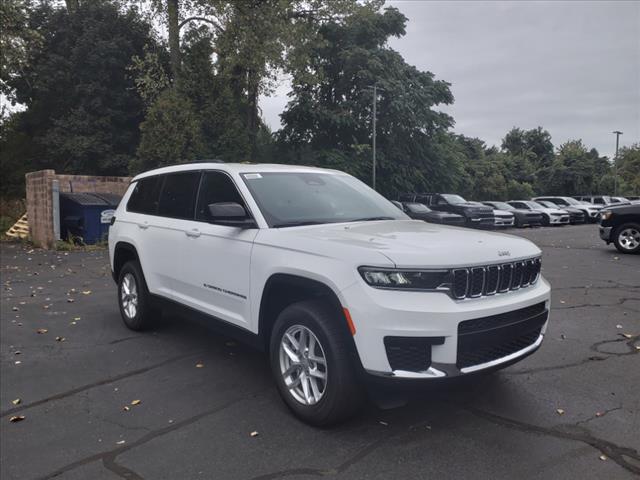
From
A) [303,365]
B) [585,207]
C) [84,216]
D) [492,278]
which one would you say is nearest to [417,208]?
[84,216]

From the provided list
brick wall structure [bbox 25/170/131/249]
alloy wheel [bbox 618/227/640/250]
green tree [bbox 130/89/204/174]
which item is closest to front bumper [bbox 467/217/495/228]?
alloy wheel [bbox 618/227/640/250]

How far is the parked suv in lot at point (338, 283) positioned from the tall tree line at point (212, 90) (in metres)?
14.1

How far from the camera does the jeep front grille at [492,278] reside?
3162mm

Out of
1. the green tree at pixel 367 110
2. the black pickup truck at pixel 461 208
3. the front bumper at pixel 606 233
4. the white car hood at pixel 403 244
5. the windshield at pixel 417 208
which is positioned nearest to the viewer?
the white car hood at pixel 403 244

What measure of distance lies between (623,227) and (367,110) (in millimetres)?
20519

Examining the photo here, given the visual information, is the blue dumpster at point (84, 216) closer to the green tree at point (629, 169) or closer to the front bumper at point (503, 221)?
the front bumper at point (503, 221)

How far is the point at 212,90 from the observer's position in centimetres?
2328

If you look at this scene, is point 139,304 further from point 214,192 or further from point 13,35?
point 13,35

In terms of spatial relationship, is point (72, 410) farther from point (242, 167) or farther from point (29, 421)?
point (242, 167)

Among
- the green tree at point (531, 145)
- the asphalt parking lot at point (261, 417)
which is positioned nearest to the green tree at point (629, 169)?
the green tree at point (531, 145)

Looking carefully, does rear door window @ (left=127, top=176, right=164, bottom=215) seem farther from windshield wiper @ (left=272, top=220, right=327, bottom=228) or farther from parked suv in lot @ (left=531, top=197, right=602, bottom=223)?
parked suv in lot @ (left=531, top=197, right=602, bottom=223)

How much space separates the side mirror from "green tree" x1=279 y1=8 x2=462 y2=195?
25507 mm

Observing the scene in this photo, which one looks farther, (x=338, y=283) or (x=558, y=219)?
(x=558, y=219)

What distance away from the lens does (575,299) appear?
738 cm
